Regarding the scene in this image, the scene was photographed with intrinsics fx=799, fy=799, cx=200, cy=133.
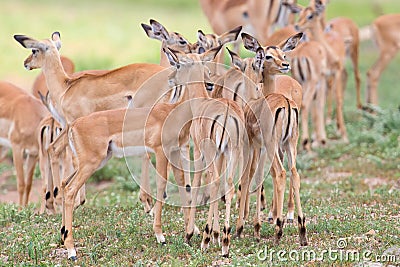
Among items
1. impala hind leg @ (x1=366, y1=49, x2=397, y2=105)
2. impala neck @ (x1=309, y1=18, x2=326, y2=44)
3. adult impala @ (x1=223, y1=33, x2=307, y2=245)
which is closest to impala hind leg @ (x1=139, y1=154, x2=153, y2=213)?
adult impala @ (x1=223, y1=33, x2=307, y2=245)

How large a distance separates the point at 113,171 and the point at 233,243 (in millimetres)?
4421

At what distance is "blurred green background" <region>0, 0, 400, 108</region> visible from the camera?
1767cm

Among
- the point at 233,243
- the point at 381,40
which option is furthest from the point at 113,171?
the point at 381,40

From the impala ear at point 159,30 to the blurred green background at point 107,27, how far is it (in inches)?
280

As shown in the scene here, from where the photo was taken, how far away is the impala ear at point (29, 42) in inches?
290

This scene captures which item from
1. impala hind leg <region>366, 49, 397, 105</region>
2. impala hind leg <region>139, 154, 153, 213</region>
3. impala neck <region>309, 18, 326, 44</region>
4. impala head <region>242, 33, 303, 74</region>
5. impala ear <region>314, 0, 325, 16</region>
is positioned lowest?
A: impala hind leg <region>139, 154, 153, 213</region>

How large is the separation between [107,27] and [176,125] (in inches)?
661

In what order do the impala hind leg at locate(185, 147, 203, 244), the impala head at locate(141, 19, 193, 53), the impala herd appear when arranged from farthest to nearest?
the impala head at locate(141, 19, 193, 53), the impala hind leg at locate(185, 147, 203, 244), the impala herd

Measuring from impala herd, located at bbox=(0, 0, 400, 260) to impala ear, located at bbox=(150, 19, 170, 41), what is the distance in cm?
1

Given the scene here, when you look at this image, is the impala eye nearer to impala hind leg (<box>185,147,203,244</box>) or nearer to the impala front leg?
impala hind leg (<box>185,147,203,244</box>)

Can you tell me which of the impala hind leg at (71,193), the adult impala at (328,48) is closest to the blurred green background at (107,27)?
the adult impala at (328,48)

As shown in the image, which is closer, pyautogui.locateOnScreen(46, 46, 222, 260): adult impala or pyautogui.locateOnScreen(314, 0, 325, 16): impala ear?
pyautogui.locateOnScreen(46, 46, 222, 260): adult impala

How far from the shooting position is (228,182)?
19.9 ft

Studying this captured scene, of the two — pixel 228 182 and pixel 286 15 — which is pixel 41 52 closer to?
pixel 228 182
